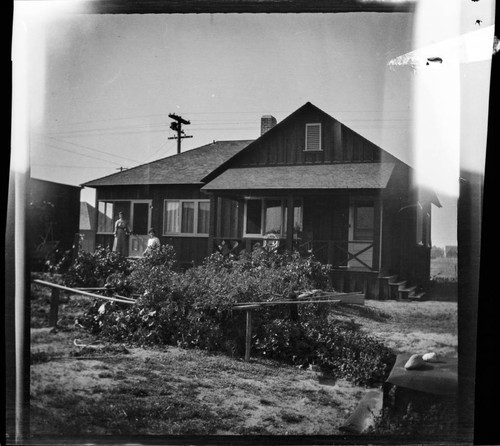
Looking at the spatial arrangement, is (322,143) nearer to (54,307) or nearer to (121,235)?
(121,235)

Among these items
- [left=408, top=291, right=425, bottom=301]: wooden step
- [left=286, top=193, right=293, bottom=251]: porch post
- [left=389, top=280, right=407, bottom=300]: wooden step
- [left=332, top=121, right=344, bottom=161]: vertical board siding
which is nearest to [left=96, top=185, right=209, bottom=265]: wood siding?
[left=286, top=193, right=293, bottom=251]: porch post

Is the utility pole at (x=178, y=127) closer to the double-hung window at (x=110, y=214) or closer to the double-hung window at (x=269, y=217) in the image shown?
the double-hung window at (x=110, y=214)

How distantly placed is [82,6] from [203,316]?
206 cm

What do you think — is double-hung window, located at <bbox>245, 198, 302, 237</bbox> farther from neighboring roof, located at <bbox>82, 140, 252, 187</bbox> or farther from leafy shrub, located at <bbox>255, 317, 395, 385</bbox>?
leafy shrub, located at <bbox>255, 317, 395, 385</bbox>

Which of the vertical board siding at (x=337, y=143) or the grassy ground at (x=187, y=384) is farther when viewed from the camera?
the vertical board siding at (x=337, y=143)

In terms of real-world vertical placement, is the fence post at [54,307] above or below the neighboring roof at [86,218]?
below

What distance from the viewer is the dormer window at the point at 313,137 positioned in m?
3.24

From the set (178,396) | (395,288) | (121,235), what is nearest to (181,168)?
(121,235)

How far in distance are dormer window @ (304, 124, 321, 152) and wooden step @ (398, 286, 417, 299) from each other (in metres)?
1.03

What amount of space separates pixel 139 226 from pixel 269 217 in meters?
0.82

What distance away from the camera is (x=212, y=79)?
129 inches

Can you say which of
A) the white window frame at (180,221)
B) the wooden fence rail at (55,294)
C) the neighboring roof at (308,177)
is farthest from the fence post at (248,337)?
the wooden fence rail at (55,294)

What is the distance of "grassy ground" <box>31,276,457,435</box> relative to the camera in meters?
3.10

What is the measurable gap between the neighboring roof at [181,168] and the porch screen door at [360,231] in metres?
0.80
